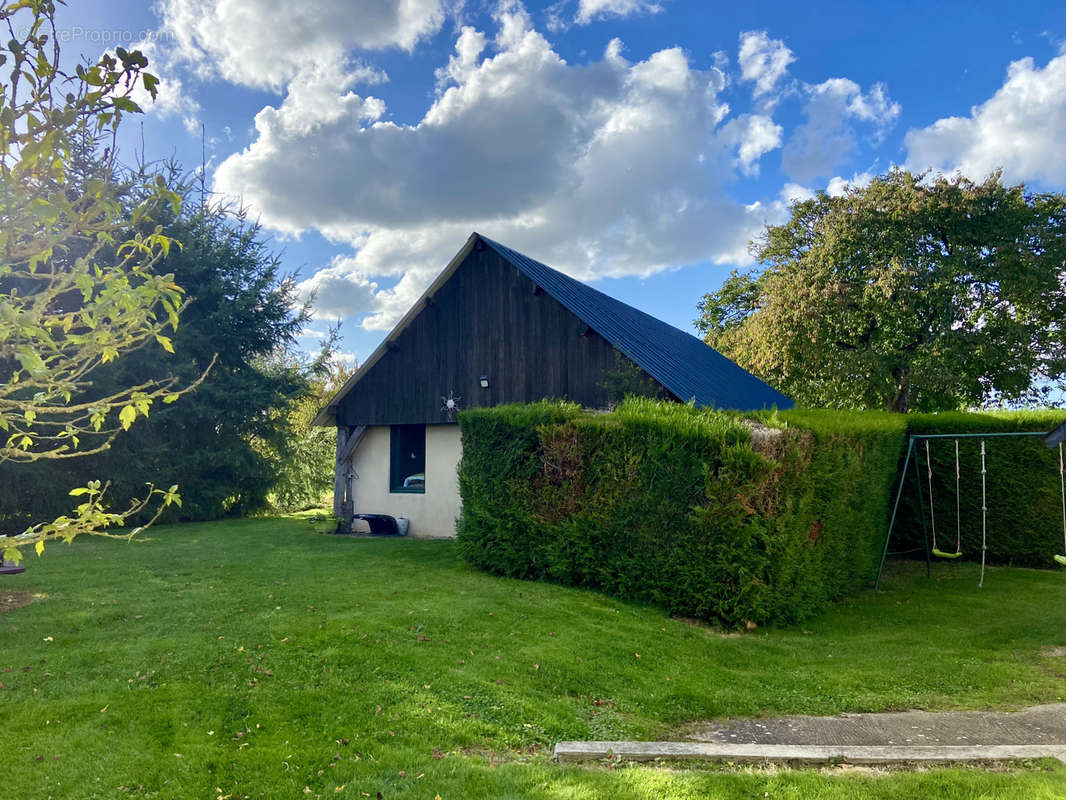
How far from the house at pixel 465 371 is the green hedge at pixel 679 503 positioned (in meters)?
3.15

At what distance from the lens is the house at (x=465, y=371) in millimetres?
13172

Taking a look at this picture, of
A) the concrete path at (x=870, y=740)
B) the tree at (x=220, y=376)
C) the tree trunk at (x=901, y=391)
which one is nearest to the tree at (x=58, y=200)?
the concrete path at (x=870, y=740)

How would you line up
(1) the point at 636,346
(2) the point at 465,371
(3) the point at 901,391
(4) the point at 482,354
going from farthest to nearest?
(3) the point at 901,391 < (2) the point at 465,371 < (4) the point at 482,354 < (1) the point at 636,346

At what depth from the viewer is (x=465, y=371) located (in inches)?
581

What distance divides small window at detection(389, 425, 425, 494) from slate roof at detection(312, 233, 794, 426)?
198cm

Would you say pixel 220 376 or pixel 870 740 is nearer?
pixel 870 740

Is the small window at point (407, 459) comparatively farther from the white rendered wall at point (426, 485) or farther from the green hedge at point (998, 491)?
the green hedge at point (998, 491)

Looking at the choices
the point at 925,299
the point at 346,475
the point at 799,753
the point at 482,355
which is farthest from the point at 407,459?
the point at 925,299

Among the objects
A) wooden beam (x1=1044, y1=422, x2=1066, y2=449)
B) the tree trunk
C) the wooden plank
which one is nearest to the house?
the wooden plank

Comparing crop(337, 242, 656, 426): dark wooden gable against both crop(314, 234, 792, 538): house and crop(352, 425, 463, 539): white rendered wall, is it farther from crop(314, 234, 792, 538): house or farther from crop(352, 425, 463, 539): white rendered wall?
crop(352, 425, 463, 539): white rendered wall

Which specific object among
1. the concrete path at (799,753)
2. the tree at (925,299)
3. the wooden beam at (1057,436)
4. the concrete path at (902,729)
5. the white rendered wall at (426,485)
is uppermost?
the tree at (925,299)

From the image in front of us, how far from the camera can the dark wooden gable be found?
13109 millimetres

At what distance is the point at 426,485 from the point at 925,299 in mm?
18266

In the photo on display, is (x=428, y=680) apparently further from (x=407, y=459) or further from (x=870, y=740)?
(x=407, y=459)
